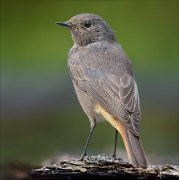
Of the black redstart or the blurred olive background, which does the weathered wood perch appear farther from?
the blurred olive background

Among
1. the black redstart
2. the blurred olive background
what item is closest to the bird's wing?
the black redstart

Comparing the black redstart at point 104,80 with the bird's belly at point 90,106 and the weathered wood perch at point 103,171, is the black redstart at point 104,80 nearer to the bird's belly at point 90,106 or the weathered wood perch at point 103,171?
the bird's belly at point 90,106

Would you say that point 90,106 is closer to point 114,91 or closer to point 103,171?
point 114,91

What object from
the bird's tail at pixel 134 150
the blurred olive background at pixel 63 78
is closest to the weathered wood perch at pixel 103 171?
the bird's tail at pixel 134 150

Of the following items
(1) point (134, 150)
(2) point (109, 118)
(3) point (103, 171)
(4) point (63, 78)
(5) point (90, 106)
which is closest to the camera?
(3) point (103, 171)

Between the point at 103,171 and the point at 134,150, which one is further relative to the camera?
the point at 134,150

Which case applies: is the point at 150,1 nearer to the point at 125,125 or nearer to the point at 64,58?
the point at 64,58

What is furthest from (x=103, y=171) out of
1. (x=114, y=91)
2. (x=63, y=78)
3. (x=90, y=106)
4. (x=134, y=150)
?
(x=63, y=78)
